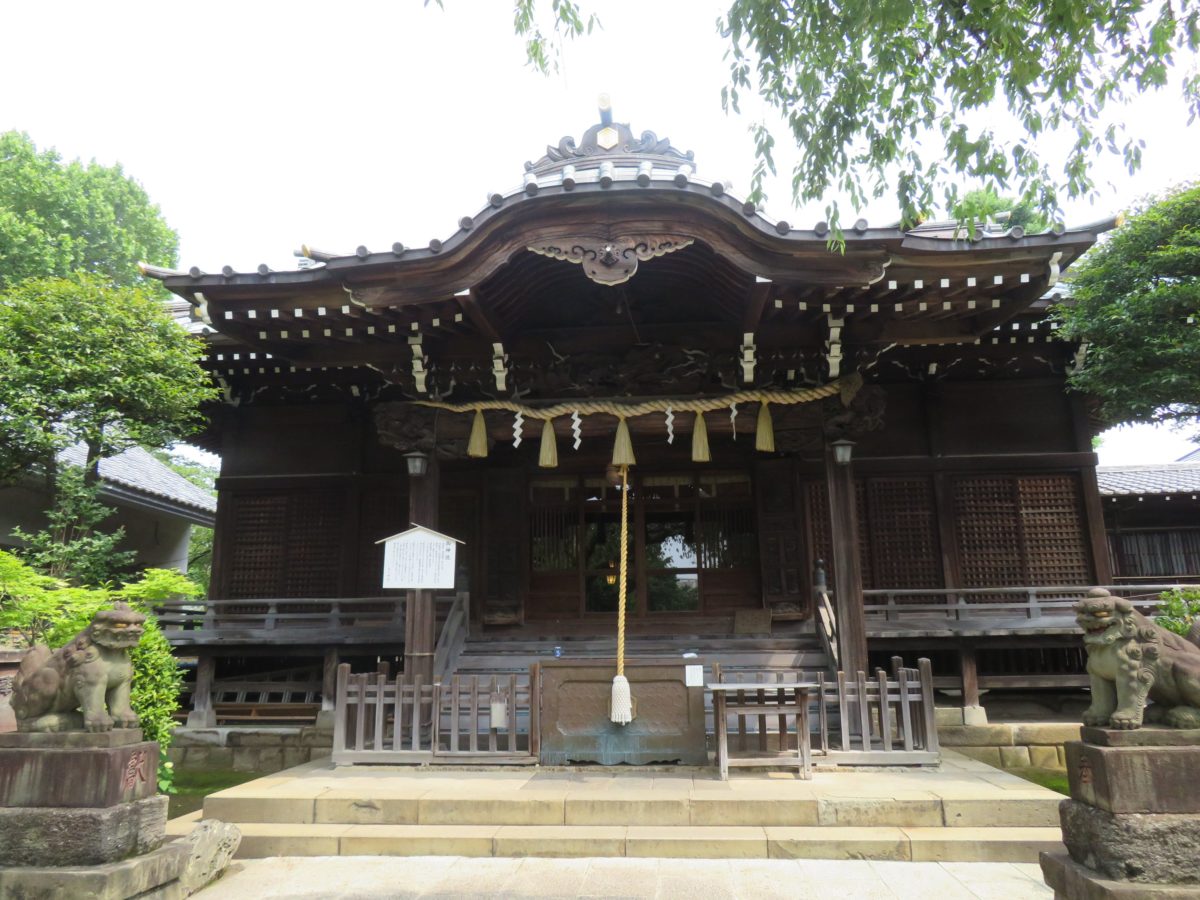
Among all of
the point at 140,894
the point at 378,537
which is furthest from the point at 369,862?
the point at 378,537

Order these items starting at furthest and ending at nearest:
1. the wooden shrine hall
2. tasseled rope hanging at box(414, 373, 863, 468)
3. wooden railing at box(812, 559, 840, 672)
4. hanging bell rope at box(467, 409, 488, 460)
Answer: hanging bell rope at box(467, 409, 488, 460), wooden railing at box(812, 559, 840, 672), tasseled rope hanging at box(414, 373, 863, 468), the wooden shrine hall

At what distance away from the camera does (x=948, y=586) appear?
9.78 metres

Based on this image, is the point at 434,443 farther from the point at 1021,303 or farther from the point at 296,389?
the point at 1021,303

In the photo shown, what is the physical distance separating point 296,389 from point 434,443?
133 inches

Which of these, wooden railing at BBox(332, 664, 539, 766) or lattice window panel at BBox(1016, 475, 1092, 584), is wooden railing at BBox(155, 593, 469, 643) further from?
lattice window panel at BBox(1016, 475, 1092, 584)

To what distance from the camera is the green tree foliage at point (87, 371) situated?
7.93m

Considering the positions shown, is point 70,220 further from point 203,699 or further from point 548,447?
point 548,447

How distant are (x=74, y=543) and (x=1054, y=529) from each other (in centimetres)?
1190

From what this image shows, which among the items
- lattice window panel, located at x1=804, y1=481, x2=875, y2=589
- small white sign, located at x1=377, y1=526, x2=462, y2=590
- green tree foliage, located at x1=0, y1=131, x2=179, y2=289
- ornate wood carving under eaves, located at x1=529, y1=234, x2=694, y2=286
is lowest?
small white sign, located at x1=377, y1=526, x2=462, y2=590

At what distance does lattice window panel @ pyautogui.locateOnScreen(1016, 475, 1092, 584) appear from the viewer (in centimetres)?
982

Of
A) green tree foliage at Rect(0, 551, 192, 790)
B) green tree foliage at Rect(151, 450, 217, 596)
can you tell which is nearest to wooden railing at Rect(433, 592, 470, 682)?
green tree foliage at Rect(0, 551, 192, 790)

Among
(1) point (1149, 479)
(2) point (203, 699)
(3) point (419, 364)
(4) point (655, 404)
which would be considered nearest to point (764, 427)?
(4) point (655, 404)

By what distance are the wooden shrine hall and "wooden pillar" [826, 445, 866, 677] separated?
3 centimetres

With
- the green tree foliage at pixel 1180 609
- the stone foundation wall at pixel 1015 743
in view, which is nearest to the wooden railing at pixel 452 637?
the stone foundation wall at pixel 1015 743
